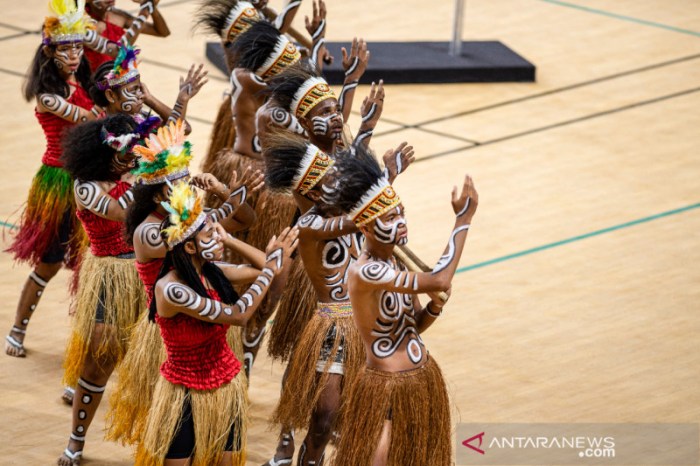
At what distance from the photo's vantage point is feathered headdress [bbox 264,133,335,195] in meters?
4.41

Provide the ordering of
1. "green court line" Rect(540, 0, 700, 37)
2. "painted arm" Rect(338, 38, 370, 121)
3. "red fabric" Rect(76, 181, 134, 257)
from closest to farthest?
"red fabric" Rect(76, 181, 134, 257), "painted arm" Rect(338, 38, 370, 121), "green court line" Rect(540, 0, 700, 37)

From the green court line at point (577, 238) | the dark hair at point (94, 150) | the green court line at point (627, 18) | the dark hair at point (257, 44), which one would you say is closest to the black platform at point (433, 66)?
the green court line at point (627, 18)

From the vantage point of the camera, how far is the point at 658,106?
8.72 meters

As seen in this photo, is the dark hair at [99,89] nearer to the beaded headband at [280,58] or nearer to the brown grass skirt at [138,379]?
the beaded headband at [280,58]

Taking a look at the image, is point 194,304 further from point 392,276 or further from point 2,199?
point 2,199

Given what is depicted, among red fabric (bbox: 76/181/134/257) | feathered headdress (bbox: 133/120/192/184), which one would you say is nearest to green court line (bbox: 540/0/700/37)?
red fabric (bbox: 76/181/134/257)

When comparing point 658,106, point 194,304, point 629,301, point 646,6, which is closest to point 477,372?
point 629,301

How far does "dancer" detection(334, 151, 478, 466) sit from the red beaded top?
1.38ft

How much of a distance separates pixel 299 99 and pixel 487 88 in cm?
452

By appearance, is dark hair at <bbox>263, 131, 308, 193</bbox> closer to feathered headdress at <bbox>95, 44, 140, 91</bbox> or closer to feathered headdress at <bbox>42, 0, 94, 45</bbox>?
feathered headdress at <bbox>95, 44, 140, 91</bbox>

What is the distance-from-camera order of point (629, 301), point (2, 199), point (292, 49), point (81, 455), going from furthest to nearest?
point (2, 199) → point (629, 301) → point (292, 49) → point (81, 455)

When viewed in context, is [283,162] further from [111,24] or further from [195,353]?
[111,24]

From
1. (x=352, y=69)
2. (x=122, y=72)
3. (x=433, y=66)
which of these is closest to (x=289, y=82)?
(x=352, y=69)

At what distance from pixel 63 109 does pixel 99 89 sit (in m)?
0.20
